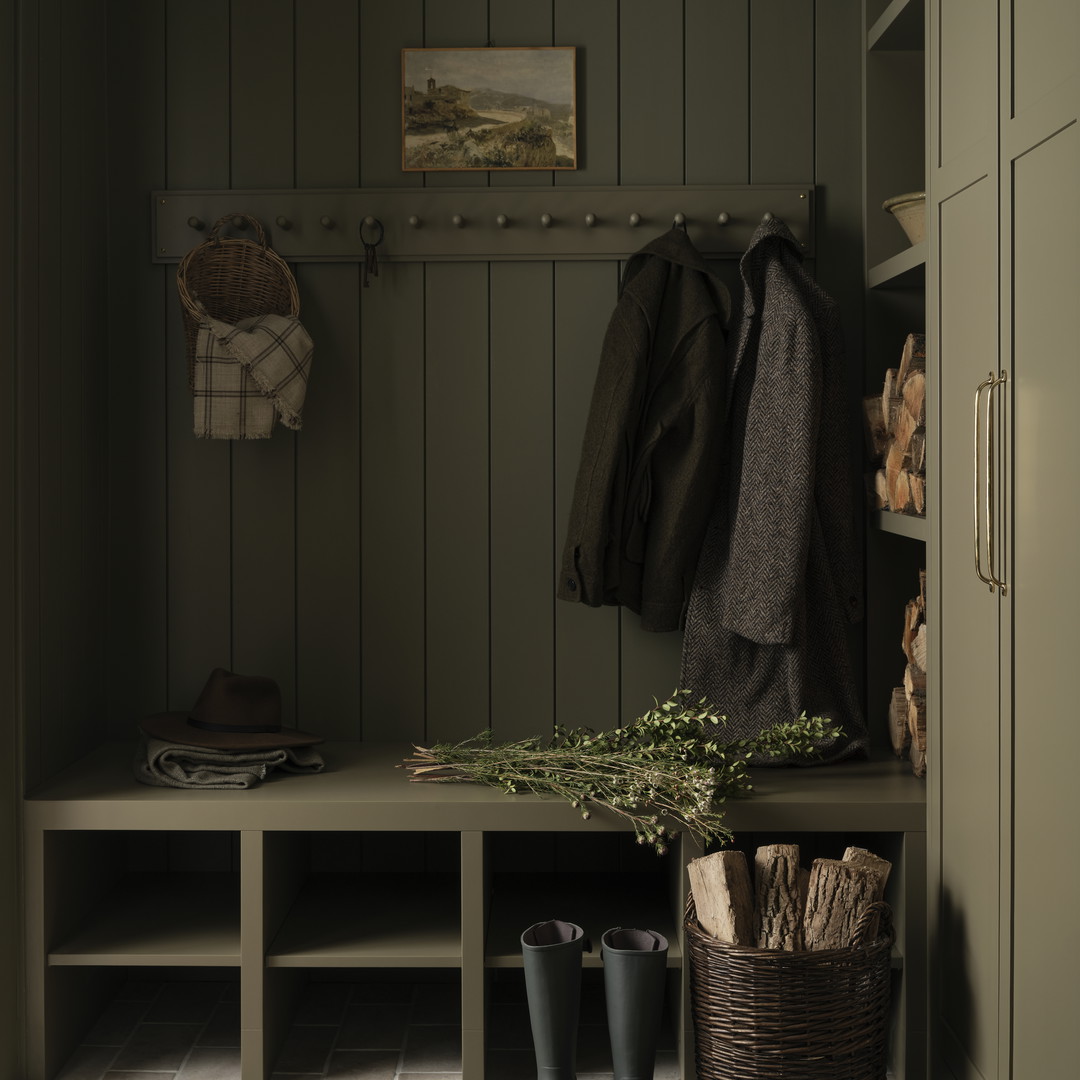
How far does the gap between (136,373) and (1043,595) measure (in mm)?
1979

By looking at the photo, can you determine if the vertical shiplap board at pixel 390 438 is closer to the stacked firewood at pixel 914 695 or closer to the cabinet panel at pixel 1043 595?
the stacked firewood at pixel 914 695

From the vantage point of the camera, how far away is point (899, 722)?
2420 millimetres

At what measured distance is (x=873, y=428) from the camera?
8.00ft

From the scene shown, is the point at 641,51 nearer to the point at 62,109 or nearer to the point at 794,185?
the point at 794,185

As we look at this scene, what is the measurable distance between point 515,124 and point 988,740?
1655 millimetres


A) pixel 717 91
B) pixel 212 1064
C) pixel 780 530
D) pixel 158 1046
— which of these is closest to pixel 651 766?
pixel 780 530

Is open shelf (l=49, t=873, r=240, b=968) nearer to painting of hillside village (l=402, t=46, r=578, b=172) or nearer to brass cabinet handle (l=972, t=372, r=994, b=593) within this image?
brass cabinet handle (l=972, t=372, r=994, b=593)

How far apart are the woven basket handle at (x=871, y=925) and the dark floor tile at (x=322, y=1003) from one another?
1149 mm

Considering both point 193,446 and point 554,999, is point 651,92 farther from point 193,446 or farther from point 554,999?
point 554,999

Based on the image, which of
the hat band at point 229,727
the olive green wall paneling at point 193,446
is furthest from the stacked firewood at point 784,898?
the olive green wall paneling at point 193,446

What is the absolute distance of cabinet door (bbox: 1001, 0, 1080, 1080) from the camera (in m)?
1.51

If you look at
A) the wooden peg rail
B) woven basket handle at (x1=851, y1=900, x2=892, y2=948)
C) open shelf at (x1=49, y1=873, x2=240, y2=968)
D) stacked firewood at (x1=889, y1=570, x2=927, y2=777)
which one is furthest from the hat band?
stacked firewood at (x1=889, y1=570, x2=927, y2=777)

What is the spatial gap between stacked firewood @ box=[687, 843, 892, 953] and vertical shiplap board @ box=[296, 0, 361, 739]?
1025 millimetres

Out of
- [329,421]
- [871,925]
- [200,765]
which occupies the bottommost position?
[871,925]
